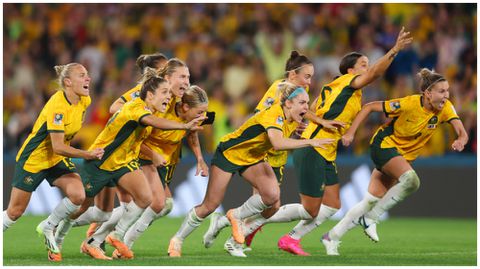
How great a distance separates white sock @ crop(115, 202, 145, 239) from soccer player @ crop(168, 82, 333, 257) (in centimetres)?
48

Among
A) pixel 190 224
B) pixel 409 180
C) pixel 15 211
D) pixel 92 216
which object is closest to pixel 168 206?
pixel 190 224

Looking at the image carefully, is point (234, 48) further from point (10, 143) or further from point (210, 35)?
point (10, 143)

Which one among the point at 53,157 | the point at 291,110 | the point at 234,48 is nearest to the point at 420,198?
the point at 234,48

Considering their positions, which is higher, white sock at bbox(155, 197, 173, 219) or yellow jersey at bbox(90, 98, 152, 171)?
yellow jersey at bbox(90, 98, 152, 171)

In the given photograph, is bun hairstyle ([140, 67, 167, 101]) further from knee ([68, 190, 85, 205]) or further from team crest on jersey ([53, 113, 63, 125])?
knee ([68, 190, 85, 205])

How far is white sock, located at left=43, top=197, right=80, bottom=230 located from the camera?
1037 cm

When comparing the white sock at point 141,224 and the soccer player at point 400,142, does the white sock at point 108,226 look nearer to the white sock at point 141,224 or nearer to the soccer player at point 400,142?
the white sock at point 141,224

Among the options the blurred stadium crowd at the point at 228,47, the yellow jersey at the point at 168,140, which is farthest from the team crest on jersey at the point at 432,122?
the blurred stadium crowd at the point at 228,47

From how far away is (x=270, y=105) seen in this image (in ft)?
36.7

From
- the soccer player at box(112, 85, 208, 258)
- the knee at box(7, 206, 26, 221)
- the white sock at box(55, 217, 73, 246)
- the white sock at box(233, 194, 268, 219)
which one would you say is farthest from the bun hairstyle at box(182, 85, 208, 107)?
the knee at box(7, 206, 26, 221)

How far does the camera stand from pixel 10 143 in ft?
62.7

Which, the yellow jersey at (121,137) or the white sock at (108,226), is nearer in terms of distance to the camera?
the yellow jersey at (121,137)

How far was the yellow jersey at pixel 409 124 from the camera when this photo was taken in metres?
11.5

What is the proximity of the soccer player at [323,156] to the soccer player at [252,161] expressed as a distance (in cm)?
46
